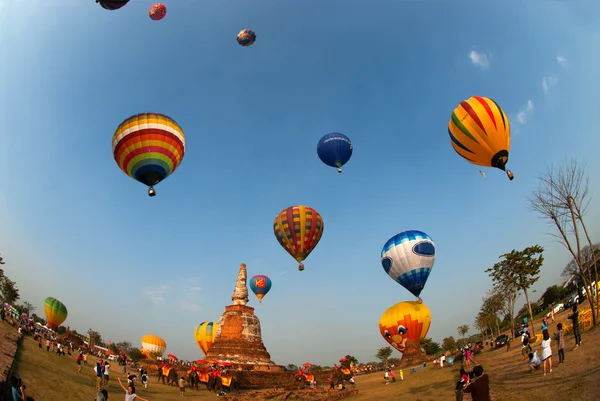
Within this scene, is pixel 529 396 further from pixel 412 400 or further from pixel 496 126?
pixel 496 126

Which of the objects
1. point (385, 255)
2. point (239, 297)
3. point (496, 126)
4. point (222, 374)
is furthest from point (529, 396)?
point (239, 297)

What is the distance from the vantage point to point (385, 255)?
1102 inches

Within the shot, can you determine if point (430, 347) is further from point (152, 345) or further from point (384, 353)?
point (152, 345)

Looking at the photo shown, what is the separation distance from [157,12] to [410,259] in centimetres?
2617

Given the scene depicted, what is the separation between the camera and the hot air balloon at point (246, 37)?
2716 centimetres

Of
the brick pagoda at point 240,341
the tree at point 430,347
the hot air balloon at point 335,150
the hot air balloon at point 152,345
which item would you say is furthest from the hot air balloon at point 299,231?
the tree at point 430,347

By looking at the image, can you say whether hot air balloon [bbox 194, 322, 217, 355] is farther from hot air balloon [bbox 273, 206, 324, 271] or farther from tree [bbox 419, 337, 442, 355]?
tree [bbox 419, 337, 442, 355]

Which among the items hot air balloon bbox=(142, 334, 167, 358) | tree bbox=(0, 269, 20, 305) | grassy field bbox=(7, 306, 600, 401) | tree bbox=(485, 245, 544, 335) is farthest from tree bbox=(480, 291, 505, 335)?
tree bbox=(0, 269, 20, 305)

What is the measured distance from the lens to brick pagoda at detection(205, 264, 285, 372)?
32.0 m

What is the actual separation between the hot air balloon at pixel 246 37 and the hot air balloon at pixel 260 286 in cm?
2838

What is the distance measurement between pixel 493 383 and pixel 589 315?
401 inches

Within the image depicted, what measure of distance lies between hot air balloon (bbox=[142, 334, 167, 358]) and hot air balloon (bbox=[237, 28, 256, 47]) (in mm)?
51223

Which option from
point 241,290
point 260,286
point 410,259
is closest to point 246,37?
point 410,259

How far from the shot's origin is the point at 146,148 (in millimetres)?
17344
